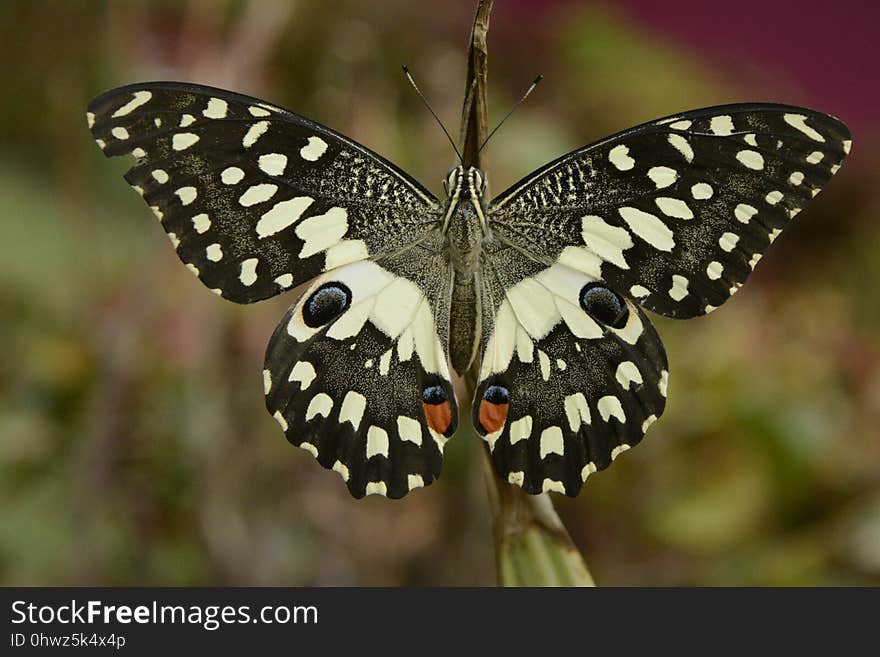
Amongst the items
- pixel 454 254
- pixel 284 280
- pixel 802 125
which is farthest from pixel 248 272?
pixel 802 125

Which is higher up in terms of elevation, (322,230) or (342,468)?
(322,230)

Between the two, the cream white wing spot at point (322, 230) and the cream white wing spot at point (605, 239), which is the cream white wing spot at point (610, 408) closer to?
the cream white wing spot at point (605, 239)

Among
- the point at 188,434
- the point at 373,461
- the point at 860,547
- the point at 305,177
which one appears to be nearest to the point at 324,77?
the point at 188,434

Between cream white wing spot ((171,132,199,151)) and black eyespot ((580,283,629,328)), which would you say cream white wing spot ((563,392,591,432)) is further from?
cream white wing spot ((171,132,199,151))

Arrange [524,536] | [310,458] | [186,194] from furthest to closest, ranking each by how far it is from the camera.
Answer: [310,458] < [186,194] < [524,536]

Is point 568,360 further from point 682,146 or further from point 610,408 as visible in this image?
point 682,146

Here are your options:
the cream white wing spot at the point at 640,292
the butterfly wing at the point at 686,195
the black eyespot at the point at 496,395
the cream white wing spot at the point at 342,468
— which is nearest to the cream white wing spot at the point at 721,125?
the butterfly wing at the point at 686,195

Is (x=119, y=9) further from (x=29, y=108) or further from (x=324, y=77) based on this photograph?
(x=324, y=77)
